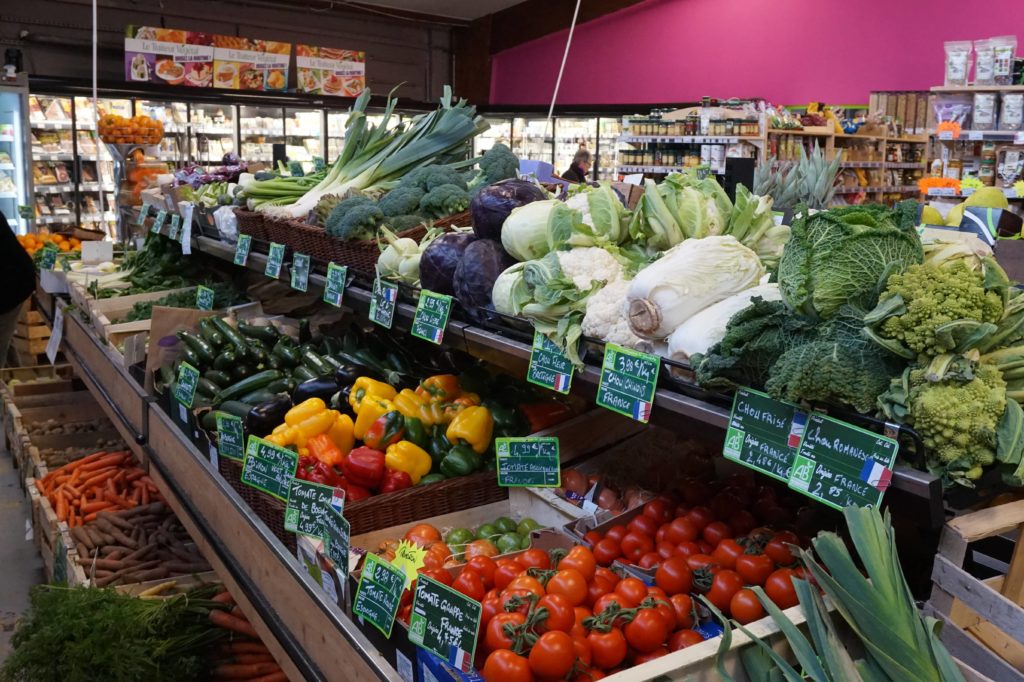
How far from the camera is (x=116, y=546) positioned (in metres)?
3.45

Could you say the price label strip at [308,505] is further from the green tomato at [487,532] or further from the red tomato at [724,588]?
the red tomato at [724,588]

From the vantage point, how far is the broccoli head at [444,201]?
2.85 m

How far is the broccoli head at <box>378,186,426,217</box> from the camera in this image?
287cm

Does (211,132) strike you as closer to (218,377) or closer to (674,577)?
(218,377)

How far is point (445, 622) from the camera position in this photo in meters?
1.50

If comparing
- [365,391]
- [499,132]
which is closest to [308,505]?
[365,391]

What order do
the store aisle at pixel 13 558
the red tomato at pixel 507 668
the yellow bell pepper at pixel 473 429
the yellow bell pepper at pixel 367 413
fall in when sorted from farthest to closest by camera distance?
the store aisle at pixel 13 558, the yellow bell pepper at pixel 367 413, the yellow bell pepper at pixel 473 429, the red tomato at pixel 507 668

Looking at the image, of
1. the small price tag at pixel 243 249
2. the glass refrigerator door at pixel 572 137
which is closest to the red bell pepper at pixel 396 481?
the small price tag at pixel 243 249

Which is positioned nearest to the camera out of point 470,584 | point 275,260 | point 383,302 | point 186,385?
point 470,584

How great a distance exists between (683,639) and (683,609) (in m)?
0.07

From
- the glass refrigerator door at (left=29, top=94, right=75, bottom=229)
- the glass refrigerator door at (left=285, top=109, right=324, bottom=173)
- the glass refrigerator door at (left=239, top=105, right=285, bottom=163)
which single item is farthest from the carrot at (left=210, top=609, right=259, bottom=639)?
the glass refrigerator door at (left=285, top=109, right=324, bottom=173)

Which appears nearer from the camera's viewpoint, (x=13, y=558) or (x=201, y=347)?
(x=201, y=347)

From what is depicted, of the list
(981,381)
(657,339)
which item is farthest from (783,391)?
(657,339)

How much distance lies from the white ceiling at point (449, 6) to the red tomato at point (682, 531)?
1221cm
